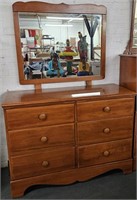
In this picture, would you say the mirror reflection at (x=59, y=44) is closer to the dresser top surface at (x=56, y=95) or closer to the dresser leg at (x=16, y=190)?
the dresser top surface at (x=56, y=95)

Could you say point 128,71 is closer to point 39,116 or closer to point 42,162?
point 39,116

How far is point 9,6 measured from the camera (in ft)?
5.79

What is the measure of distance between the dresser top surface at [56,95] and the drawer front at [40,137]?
0.25 metres

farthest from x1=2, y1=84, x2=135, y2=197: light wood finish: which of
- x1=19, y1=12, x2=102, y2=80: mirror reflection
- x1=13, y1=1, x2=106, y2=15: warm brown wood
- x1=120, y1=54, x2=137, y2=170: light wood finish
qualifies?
x1=13, y1=1, x2=106, y2=15: warm brown wood

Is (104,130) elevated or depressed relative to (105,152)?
elevated

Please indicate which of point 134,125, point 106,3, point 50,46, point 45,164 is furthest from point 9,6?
Answer: point 134,125

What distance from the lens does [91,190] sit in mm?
1765

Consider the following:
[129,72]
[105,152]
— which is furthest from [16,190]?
[129,72]

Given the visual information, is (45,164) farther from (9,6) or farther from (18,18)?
(9,6)

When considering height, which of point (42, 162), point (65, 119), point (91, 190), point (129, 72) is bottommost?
point (91, 190)

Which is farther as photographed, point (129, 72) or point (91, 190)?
point (129, 72)

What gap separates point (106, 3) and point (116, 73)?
760 mm

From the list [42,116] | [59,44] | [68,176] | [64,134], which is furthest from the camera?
[59,44]

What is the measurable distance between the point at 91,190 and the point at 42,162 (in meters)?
0.54
